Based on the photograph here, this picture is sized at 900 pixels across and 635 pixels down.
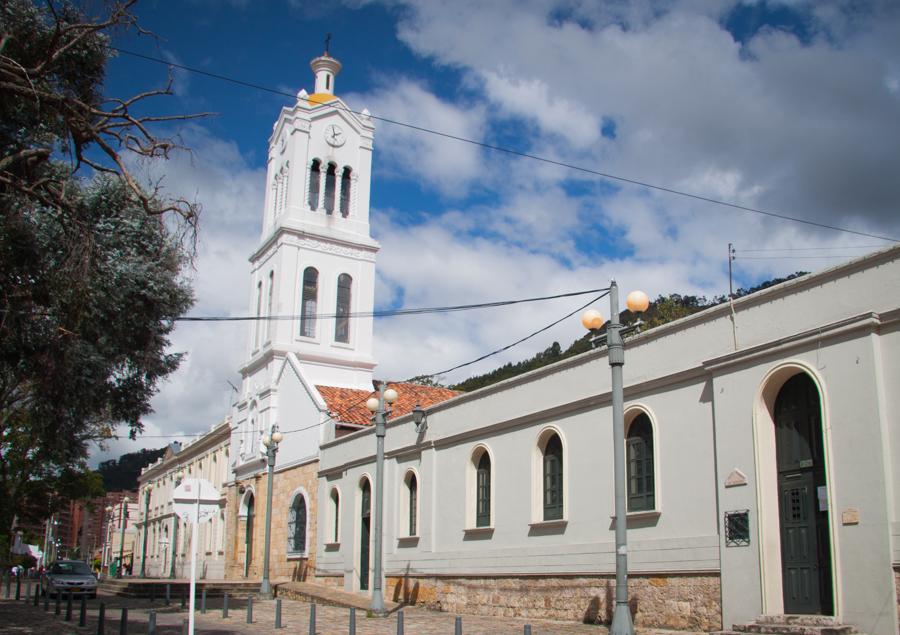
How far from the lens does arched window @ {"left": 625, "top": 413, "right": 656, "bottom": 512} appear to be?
16.9m

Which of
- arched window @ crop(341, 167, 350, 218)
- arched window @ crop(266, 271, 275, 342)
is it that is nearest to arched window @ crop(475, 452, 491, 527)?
arched window @ crop(266, 271, 275, 342)

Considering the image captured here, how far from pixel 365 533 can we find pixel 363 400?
829 cm

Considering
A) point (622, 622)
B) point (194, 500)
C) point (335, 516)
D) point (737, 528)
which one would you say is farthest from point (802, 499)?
point (335, 516)

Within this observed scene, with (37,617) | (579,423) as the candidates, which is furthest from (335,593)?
(579,423)

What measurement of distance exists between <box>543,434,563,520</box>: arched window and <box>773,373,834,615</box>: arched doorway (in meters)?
6.00

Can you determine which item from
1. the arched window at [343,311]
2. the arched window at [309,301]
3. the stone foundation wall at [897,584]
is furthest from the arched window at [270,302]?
the stone foundation wall at [897,584]

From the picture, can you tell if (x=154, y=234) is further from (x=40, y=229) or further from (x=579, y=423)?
(x=579, y=423)

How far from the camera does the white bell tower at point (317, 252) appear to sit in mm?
37969

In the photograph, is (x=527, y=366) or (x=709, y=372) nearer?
(x=709, y=372)

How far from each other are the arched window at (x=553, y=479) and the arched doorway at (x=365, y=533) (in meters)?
8.97

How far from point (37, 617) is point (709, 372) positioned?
16.6 meters

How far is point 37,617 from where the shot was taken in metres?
21.5

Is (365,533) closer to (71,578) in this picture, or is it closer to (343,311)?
(71,578)

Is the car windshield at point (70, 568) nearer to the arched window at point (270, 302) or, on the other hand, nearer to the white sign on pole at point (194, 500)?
the arched window at point (270, 302)
